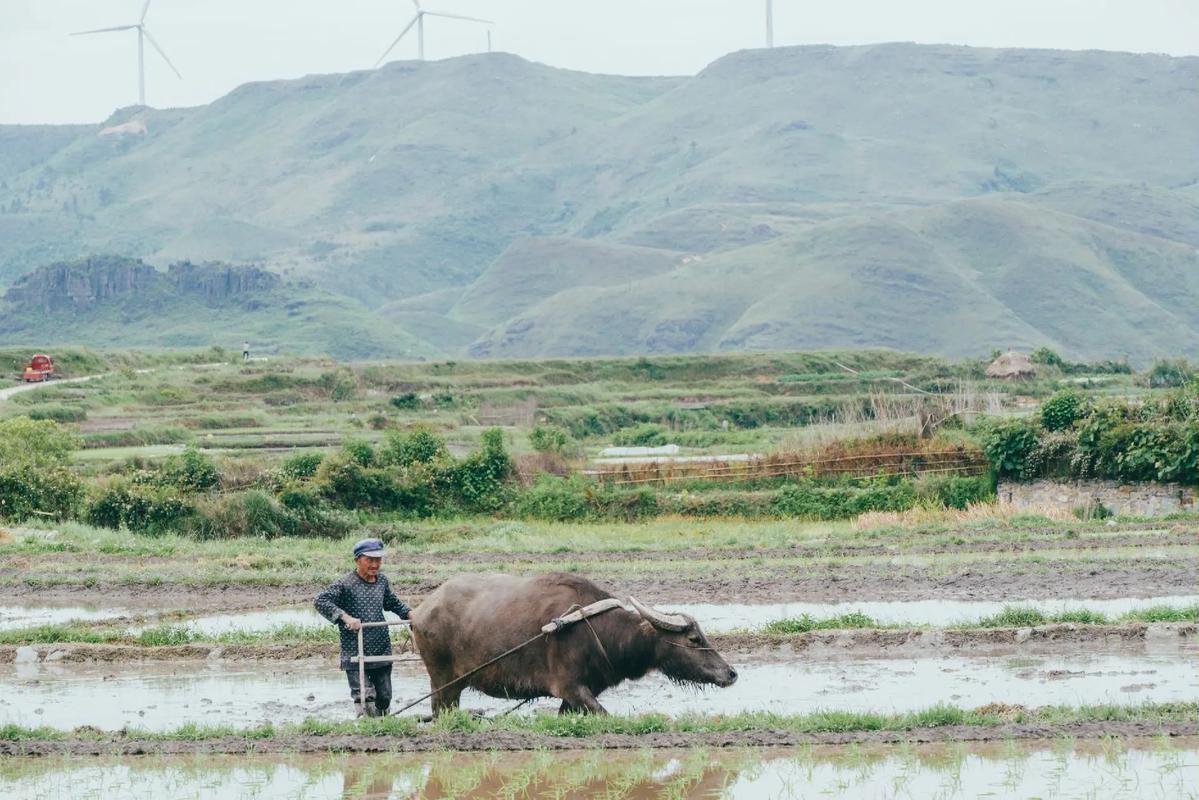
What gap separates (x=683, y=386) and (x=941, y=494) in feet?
158

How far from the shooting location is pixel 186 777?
1188 cm

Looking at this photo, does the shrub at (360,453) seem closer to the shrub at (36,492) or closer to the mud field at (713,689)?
the shrub at (36,492)

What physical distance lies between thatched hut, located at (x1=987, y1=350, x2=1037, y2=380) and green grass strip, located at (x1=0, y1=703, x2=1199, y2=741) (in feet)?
203

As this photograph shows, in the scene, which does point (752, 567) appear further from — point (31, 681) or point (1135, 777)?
point (1135, 777)

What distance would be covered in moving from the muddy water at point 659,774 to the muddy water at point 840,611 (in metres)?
5.67

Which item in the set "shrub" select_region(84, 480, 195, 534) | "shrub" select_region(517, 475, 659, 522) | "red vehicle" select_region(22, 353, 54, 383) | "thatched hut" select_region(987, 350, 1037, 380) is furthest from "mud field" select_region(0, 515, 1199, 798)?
"thatched hut" select_region(987, 350, 1037, 380)

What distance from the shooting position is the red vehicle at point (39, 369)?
71625 millimetres

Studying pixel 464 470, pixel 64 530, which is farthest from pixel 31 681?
pixel 464 470

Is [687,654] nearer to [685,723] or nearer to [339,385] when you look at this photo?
[685,723]

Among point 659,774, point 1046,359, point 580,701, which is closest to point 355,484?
point 580,701

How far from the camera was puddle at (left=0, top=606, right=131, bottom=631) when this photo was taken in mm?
20031

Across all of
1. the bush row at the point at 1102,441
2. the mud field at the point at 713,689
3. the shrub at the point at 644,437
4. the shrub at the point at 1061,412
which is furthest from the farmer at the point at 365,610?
the shrub at the point at 644,437

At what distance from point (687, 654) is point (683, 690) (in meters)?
2.03

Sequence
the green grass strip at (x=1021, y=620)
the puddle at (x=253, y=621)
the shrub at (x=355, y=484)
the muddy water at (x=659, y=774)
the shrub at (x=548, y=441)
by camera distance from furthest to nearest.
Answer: the shrub at (x=548, y=441) < the shrub at (x=355, y=484) < the puddle at (x=253, y=621) < the green grass strip at (x=1021, y=620) < the muddy water at (x=659, y=774)
